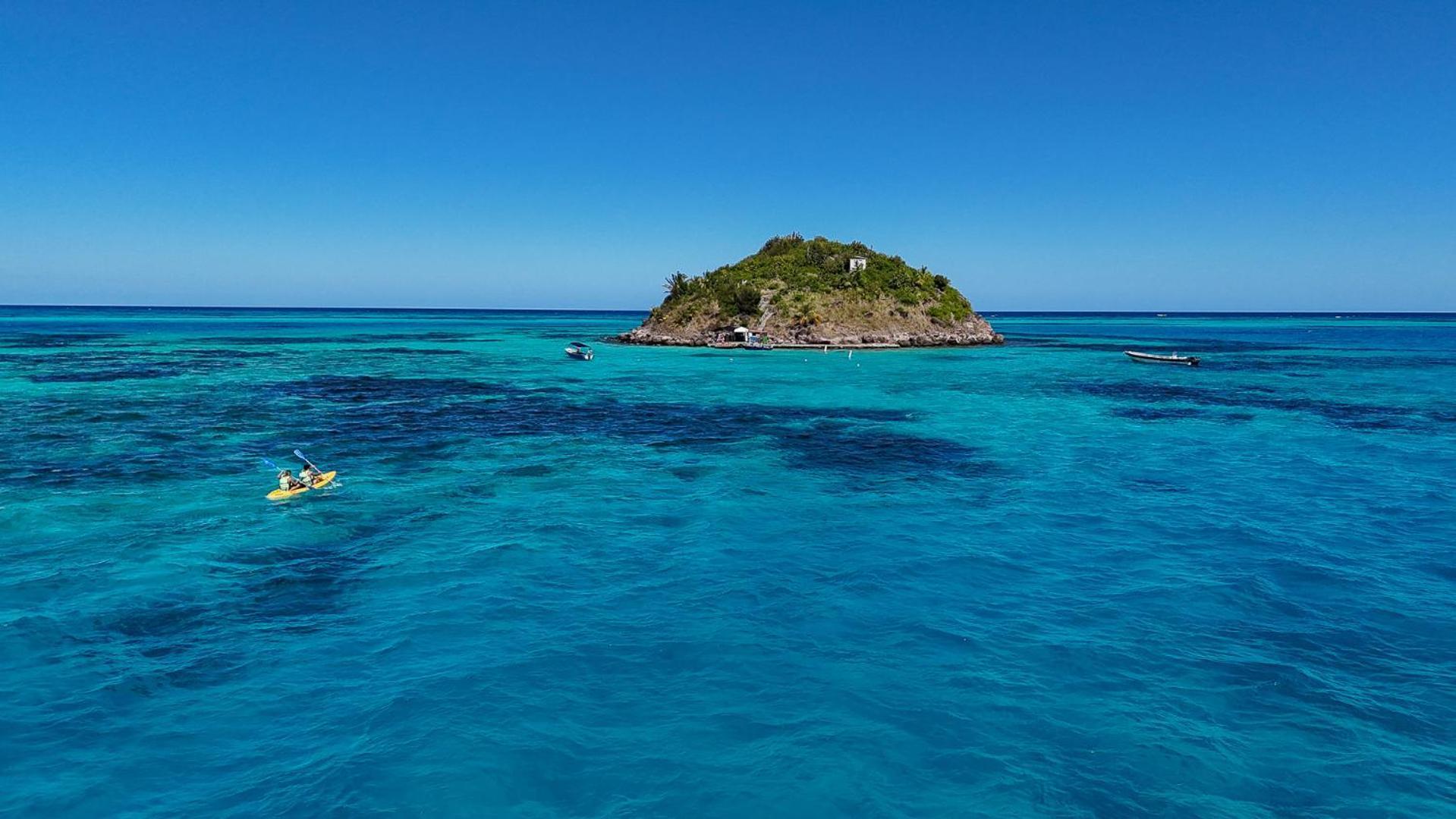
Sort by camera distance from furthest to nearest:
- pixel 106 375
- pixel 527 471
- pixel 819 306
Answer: pixel 819 306 < pixel 106 375 < pixel 527 471

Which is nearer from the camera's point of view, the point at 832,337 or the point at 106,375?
the point at 106,375

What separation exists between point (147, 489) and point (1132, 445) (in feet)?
126

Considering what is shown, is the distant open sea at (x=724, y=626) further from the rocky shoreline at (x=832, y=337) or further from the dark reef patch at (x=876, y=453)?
the rocky shoreline at (x=832, y=337)

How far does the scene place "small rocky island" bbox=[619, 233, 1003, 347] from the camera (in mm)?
92812

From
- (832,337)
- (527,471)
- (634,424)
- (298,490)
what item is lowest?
(527,471)

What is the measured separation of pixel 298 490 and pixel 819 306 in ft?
255

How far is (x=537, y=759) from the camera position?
10.2 meters

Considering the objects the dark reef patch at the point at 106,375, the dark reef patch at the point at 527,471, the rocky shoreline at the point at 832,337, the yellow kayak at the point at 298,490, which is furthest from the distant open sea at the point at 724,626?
the rocky shoreline at the point at 832,337

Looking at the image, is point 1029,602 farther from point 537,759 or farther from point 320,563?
point 320,563

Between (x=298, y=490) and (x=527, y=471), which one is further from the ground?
(x=298, y=490)

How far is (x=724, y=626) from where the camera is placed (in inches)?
557

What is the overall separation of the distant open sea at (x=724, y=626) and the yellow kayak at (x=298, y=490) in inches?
17.5

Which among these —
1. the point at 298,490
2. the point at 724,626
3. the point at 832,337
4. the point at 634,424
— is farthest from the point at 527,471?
the point at 832,337

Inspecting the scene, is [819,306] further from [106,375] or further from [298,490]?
[298,490]
